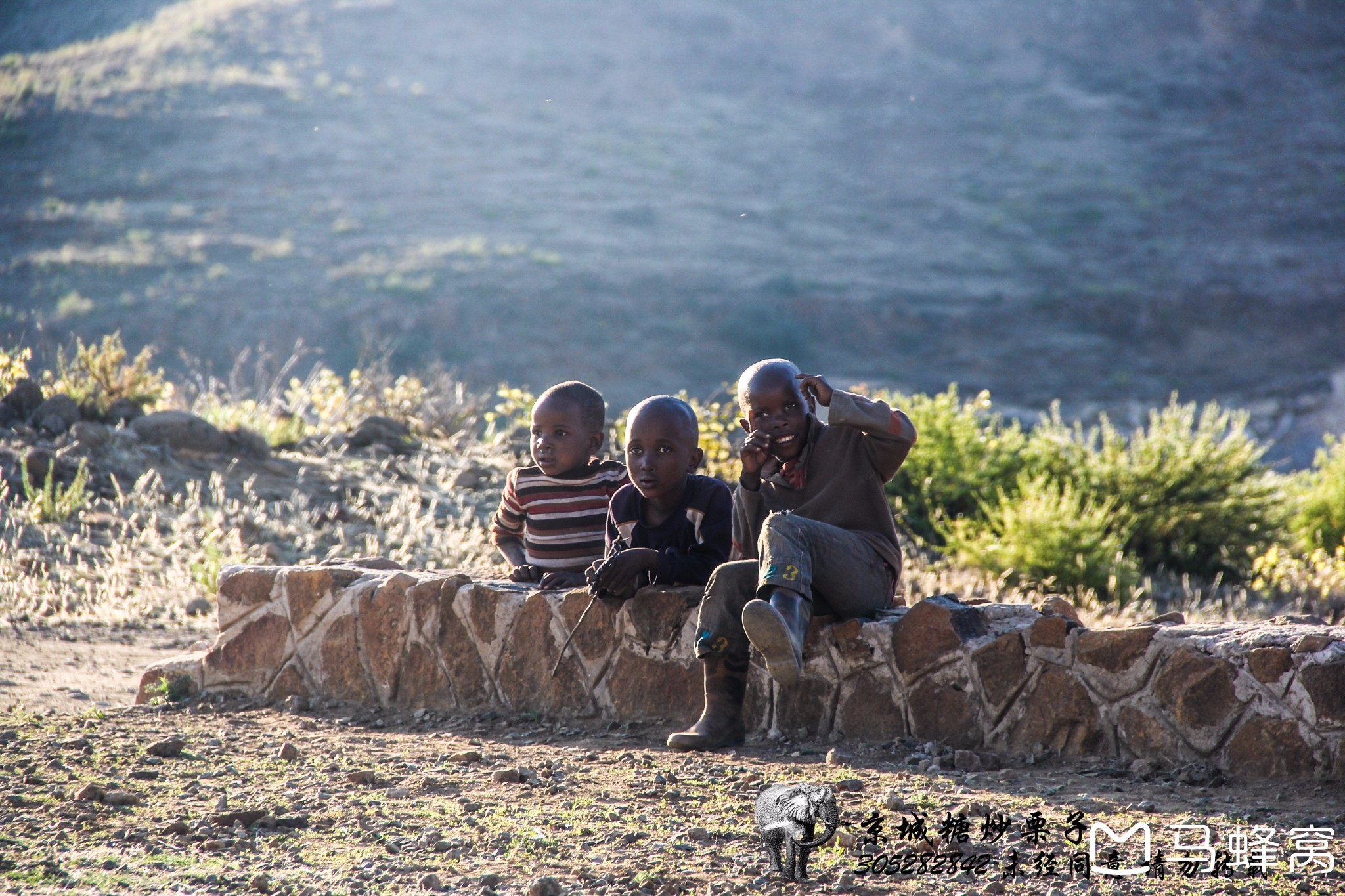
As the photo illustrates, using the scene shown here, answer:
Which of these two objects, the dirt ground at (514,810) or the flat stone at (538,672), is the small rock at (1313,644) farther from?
the flat stone at (538,672)

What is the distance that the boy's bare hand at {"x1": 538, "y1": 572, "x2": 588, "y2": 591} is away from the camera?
500 cm

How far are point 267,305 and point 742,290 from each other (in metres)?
15.9

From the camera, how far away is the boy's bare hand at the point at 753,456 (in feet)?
13.9

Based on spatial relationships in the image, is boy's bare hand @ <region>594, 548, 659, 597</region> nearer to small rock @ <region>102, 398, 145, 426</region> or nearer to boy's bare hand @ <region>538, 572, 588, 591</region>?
boy's bare hand @ <region>538, 572, 588, 591</region>

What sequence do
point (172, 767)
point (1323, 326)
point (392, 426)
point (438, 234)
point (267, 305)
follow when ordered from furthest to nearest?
point (438, 234)
point (1323, 326)
point (267, 305)
point (392, 426)
point (172, 767)

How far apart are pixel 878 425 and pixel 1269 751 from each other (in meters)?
1.50

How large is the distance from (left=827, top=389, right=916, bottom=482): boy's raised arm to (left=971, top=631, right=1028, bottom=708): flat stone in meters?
0.67

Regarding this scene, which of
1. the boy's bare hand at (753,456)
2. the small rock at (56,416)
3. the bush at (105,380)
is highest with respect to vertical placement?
the bush at (105,380)

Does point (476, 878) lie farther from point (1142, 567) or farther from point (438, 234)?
point (438, 234)

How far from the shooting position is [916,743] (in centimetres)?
424

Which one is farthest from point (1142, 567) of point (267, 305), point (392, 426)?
point (267, 305)

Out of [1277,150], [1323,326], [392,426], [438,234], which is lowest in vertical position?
[392,426]

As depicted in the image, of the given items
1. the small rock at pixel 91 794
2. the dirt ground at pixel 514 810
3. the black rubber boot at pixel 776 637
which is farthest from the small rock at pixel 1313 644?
the small rock at pixel 91 794

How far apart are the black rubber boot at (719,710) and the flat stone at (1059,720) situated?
0.89 m
